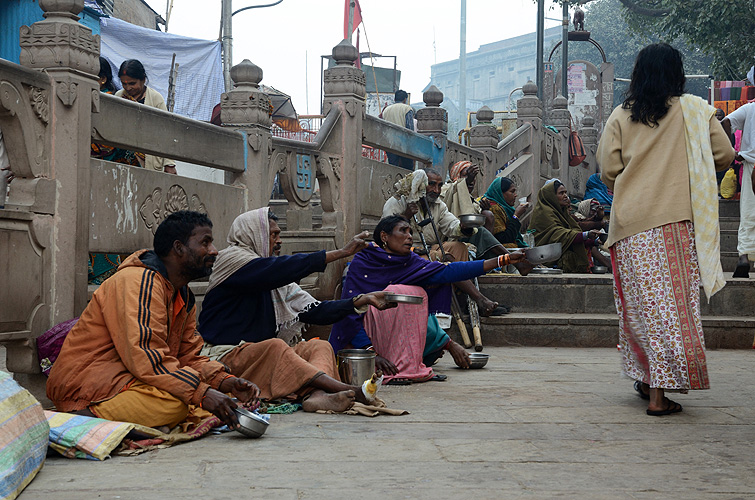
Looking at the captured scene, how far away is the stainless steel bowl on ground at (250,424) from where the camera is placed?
12.7 ft

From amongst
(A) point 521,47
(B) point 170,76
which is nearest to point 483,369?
(B) point 170,76

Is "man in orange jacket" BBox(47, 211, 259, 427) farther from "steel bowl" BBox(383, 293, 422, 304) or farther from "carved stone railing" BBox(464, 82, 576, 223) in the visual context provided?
"carved stone railing" BBox(464, 82, 576, 223)

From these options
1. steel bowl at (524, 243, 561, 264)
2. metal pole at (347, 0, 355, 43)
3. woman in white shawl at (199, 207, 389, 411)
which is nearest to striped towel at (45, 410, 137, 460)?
woman in white shawl at (199, 207, 389, 411)

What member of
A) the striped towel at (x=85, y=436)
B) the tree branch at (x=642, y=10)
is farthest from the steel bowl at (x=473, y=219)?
the tree branch at (x=642, y=10)

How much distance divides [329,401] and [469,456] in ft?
3.92

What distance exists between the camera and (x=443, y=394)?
543 centimetres

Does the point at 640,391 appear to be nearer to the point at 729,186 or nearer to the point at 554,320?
the point at 554,320

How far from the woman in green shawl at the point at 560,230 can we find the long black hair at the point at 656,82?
5083mm

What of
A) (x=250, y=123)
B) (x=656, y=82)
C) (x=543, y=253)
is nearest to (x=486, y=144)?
(x=250, y=123)

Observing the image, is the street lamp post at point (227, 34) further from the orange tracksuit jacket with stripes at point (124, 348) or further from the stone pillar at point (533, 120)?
the orange tracksuit jacket with stripes at point (124, 348)

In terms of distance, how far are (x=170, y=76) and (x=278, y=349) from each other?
8584mm

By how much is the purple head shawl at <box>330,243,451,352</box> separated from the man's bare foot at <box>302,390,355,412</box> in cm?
126

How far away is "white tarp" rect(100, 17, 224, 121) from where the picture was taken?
12.5m

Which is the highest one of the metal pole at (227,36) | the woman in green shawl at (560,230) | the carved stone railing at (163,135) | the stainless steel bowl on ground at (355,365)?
the metal pole at (227,36)
